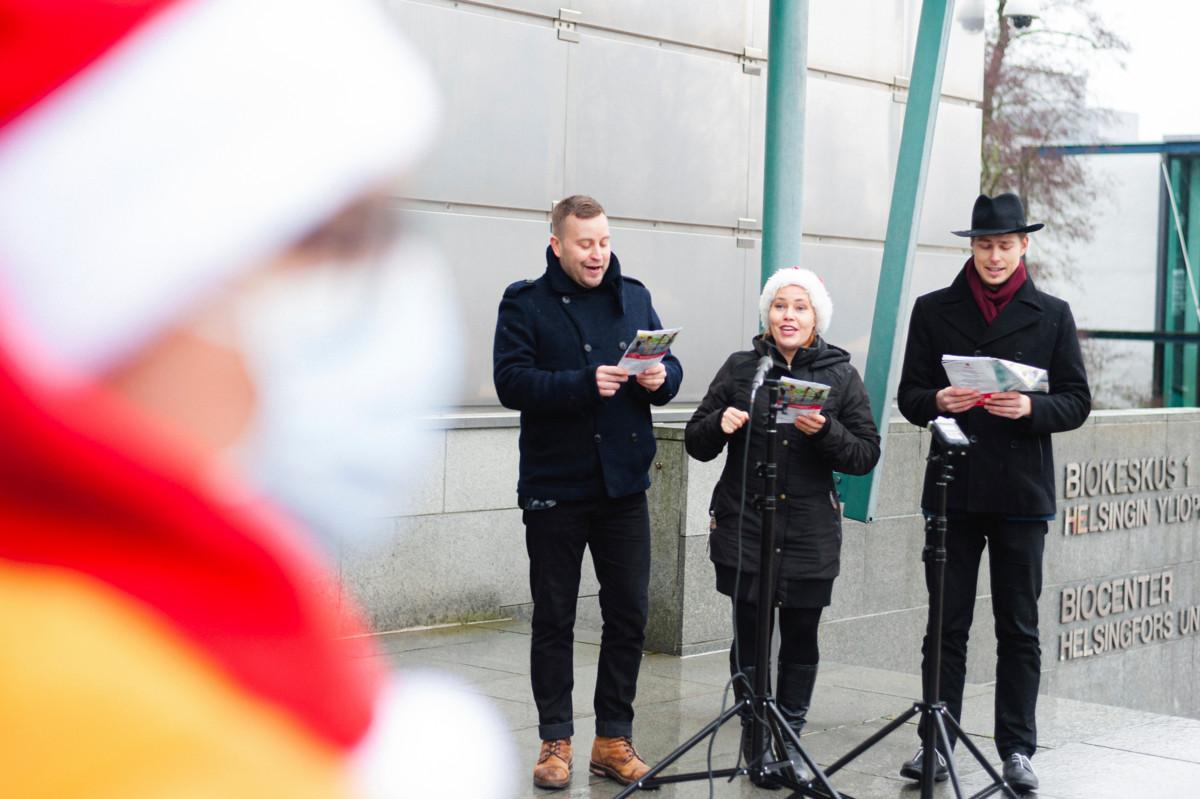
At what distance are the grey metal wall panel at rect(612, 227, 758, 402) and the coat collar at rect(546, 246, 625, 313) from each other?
14.0ft

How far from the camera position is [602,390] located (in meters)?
5.00

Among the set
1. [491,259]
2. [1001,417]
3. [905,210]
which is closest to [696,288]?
[491,259]

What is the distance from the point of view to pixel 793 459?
556 cm

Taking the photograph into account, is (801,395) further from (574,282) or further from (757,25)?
(757,25)

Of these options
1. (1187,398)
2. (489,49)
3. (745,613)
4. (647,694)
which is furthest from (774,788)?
(1187,398)

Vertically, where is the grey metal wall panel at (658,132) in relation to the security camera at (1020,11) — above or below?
below

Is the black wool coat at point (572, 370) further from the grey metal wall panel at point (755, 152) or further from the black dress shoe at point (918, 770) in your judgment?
the grey metal wall panel at point (755, 152)

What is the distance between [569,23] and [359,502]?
8805 mm

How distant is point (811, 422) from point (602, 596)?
3.03 ft

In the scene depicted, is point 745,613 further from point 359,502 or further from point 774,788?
point 359,502

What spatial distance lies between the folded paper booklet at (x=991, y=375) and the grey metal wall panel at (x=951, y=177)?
6.73 m

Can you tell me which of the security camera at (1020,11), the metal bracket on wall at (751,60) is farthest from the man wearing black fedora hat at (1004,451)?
the security camera at (1020,11)

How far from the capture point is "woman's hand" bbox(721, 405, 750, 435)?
5375 millimetres

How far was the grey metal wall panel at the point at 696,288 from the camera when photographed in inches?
384
